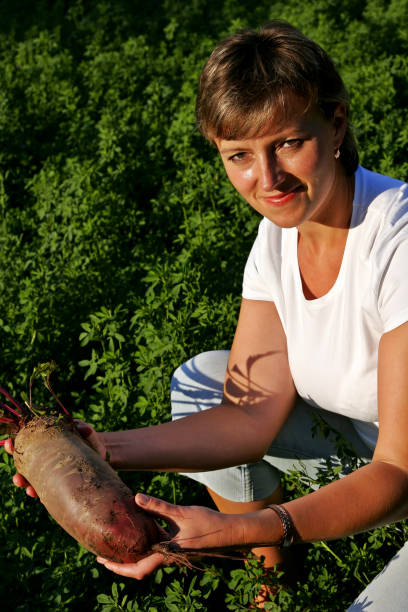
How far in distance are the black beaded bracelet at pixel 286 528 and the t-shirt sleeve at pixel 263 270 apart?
0.87 m

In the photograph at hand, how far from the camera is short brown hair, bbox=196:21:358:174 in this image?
196 centimetres

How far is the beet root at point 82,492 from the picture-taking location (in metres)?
1.93

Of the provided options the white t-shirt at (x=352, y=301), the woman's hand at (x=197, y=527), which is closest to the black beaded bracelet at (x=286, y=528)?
the woman's hand at (x=197, y=527)

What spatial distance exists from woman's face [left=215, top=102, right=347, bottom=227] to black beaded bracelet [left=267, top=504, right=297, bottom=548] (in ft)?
2.84

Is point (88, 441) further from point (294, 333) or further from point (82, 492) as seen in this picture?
point (294, 333)

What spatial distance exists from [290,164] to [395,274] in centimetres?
44

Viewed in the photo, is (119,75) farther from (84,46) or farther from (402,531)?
(402,531)

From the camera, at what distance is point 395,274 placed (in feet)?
6.49

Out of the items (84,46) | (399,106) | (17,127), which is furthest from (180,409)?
(84,46)

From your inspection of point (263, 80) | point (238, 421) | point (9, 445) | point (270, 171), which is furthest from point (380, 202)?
point (9, 445)

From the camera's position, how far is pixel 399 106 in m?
5.70

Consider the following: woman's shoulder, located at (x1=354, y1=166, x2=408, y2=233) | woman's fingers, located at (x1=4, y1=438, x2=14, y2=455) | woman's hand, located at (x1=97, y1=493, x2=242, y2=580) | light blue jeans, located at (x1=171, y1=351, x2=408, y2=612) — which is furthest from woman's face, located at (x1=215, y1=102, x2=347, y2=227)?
woman's fingers, located at (x1=4, y1=438, x2=14, y2=455)

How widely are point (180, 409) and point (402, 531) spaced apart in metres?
0.93

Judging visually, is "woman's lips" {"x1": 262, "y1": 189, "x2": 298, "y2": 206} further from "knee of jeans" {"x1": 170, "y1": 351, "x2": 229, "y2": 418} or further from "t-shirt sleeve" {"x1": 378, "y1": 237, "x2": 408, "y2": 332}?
"knee of jeans" {"x1": 170, "y1": 351, "x2": 229, "y2": 418}
